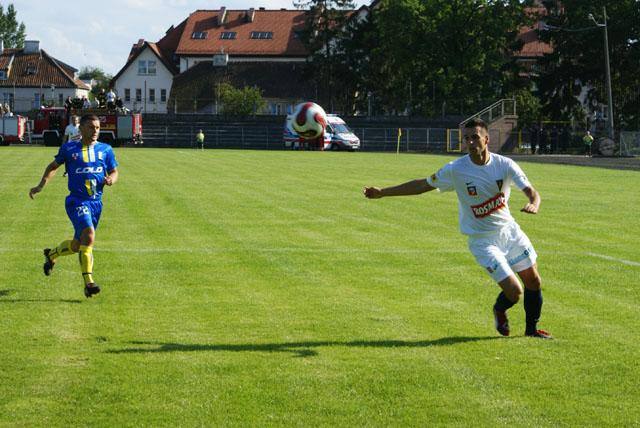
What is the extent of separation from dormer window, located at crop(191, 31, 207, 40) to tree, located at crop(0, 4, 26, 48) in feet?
154

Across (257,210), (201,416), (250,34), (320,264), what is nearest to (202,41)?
(250,34)

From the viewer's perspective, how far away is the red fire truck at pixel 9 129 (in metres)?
76.6

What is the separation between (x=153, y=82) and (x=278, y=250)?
4371 inches

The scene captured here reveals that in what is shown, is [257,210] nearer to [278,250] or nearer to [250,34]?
[278,250]

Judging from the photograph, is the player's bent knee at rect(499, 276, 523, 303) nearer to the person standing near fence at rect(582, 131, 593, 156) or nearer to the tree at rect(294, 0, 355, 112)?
the person standing near fence at rect(582, 131, 593, 156)

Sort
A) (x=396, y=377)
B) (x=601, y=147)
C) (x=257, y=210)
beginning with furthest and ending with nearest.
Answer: (x=601, y=147) → (x=257, y=210) → (x=396, y=377)

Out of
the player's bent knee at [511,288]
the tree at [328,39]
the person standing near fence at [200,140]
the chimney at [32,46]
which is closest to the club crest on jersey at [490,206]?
the player's bent knee at [511,288]

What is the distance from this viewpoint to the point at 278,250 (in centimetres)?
1538

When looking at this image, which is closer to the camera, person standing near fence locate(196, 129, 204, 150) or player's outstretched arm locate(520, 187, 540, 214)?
player's outstretched arm locate(520, 187, 540, 214)

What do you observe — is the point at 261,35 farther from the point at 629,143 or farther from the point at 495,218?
the point at 495,218

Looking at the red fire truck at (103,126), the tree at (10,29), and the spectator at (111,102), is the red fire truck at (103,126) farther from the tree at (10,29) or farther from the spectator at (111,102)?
the tree at (10,29)

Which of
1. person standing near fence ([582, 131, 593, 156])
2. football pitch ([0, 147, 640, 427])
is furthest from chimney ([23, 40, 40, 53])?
football pitch ([0, 147, 640, 427])

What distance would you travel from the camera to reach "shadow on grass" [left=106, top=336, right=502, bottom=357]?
8.42m

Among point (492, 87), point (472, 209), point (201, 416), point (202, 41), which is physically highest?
point (202, 41)
